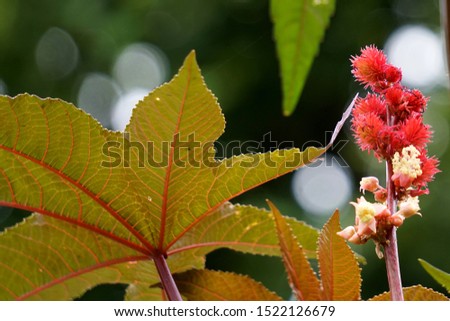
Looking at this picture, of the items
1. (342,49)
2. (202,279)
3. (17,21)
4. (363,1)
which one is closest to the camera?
(202,279)

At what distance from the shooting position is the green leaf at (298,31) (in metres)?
0.27

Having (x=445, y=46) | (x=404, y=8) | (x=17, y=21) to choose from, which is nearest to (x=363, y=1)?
(x=404, y=8)

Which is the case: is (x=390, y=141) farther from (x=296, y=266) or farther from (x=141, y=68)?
(x=141, y=68)

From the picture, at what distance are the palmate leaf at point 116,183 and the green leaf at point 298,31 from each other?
0.36 feet

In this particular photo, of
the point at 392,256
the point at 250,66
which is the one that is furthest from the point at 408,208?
the point at 250,66

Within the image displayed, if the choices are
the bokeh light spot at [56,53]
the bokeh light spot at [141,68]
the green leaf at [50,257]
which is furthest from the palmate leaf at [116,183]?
the bokeh light spot at [56,53]

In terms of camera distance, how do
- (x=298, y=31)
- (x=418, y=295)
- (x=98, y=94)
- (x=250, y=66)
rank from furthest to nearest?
(x=98, y=94) < (x=250, y=66) < (x=418, y=295) < (x=298, y=31)

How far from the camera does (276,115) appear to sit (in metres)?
3.48

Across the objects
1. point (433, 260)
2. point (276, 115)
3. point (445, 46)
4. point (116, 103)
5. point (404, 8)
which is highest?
point (404, 8)

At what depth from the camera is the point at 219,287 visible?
0.47m

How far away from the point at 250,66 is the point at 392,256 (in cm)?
319

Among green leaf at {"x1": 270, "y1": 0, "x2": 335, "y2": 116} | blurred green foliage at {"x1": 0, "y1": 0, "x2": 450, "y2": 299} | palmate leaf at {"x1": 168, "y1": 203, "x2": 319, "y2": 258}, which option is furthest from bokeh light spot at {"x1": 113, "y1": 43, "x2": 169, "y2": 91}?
green leaf at {"x1": 270, "y1": 0, "x2": 335, "y2": 116}

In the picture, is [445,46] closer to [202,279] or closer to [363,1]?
[202,279]
